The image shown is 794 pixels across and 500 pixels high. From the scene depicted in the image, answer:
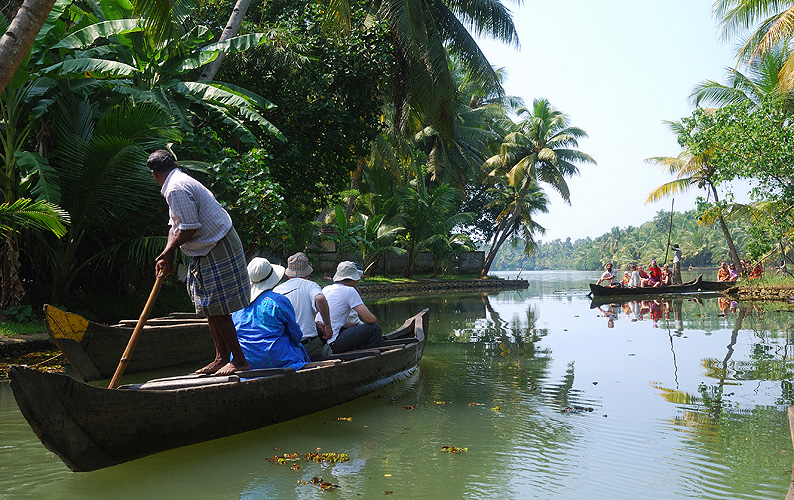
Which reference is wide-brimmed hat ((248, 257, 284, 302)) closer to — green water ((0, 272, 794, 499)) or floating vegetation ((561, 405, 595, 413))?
green water ((0, 272, 794, 499))

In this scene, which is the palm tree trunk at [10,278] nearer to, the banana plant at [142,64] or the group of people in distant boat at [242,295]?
the banana plant at [142,64]

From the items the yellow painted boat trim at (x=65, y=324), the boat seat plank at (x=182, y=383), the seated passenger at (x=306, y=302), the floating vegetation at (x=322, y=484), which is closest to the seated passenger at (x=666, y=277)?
the seated passenger at (x=306, y=302)

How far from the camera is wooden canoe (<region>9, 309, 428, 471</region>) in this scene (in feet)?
11.9

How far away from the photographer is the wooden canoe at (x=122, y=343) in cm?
612

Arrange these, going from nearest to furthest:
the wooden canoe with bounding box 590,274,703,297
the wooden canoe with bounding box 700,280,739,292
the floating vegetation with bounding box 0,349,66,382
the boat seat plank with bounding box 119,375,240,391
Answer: the boat seat plank with bounding box 119,375,240,391
the floating vegetation with bounding box 0,349,66,382
the wooden canoe with bounding box 590,274,703,297
the wooden canoe with bounding box 700,280,739,292

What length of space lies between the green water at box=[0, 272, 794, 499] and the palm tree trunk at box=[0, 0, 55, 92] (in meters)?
2.95

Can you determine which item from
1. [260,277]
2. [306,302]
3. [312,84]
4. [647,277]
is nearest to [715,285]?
[647,277]

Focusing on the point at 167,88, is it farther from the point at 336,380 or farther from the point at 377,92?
the point at 336,380

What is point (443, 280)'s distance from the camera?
2820 centimetres

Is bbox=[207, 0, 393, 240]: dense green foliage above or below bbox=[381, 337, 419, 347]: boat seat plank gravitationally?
above

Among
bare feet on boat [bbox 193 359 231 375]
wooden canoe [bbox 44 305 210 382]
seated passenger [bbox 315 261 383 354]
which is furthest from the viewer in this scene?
seated passenger [bbox 315 261 383 354]

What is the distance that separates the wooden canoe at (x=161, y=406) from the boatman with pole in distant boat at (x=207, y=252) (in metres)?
0.32

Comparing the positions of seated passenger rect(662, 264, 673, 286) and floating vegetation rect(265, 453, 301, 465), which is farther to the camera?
seated passenger rect(662, 264, 673, 286)

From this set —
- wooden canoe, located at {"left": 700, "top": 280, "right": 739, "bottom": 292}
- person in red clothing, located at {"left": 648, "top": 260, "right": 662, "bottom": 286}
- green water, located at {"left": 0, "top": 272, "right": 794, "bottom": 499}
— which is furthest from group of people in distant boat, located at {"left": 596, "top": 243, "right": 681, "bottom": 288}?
green water, located at {"left": 0, "top": 272, "right": 794, "bottom": 499}
